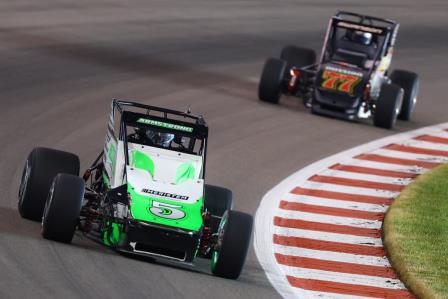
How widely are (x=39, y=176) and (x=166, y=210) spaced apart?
1.55 meters

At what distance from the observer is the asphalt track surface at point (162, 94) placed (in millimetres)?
13312

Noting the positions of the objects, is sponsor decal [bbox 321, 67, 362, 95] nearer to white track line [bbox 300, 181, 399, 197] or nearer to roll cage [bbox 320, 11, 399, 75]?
roll cage [bbox 320, 11, 399, 75]

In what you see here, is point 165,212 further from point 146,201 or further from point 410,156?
point 410,156

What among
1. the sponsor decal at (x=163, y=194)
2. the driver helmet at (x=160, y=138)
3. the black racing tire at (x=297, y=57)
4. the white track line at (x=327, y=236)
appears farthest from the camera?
the black racing tire at (x=297, y=57)

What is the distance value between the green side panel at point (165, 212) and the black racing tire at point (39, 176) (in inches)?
38.9

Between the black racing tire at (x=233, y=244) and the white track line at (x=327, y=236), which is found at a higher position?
the black racing tire at (x=233, y=244)

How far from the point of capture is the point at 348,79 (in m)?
23.0

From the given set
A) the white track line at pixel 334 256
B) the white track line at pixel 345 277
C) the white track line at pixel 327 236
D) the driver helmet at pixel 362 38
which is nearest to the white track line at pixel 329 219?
the white track line at pixel 327 236

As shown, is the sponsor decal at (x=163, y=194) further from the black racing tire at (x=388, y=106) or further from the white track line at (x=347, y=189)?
the black racing tire at (x=388, y=106)

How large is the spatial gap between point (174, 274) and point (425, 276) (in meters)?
2.80

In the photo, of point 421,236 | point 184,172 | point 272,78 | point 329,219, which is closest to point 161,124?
point 184,172

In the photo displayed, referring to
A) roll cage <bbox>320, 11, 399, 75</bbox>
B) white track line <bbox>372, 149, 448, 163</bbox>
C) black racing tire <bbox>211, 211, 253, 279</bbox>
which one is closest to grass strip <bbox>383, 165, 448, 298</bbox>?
white track line <bbox>372, 149, 448, 163</bbox>

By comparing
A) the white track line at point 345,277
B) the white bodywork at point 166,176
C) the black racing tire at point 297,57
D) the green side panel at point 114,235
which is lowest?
the white track line at point 345,277

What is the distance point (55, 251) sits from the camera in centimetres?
1354
